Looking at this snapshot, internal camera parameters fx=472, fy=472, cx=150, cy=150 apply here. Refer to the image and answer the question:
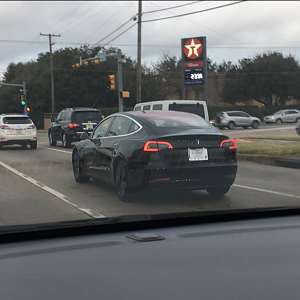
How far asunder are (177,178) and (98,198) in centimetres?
138

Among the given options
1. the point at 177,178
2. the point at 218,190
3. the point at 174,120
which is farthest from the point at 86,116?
the point at 177,178

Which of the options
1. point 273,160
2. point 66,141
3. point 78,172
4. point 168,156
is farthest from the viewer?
point 66,141

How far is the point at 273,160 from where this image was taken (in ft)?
43.9

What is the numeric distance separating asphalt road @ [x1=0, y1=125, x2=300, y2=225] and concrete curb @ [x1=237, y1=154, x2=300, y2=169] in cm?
173

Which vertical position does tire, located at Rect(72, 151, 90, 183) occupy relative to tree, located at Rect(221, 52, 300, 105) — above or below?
below

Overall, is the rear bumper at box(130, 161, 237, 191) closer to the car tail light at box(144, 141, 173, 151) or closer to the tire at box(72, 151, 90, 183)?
the car tail light at box(144, 141, 173, 151)

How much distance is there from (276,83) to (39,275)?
52.4 meters

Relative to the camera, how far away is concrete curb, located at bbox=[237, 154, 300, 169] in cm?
1271

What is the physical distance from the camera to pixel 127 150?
7227 millimetres

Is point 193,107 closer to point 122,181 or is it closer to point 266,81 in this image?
point 122,181

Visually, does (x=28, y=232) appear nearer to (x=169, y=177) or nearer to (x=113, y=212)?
(x=113, y=212)

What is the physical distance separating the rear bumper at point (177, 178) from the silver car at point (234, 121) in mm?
28879

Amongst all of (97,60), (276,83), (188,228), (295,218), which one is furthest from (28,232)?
(276,83)

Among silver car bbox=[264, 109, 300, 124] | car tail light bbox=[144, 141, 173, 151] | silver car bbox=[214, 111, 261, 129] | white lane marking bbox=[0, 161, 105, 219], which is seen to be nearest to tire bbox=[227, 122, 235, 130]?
silver car bbox=[214, 111, 261, 129]
